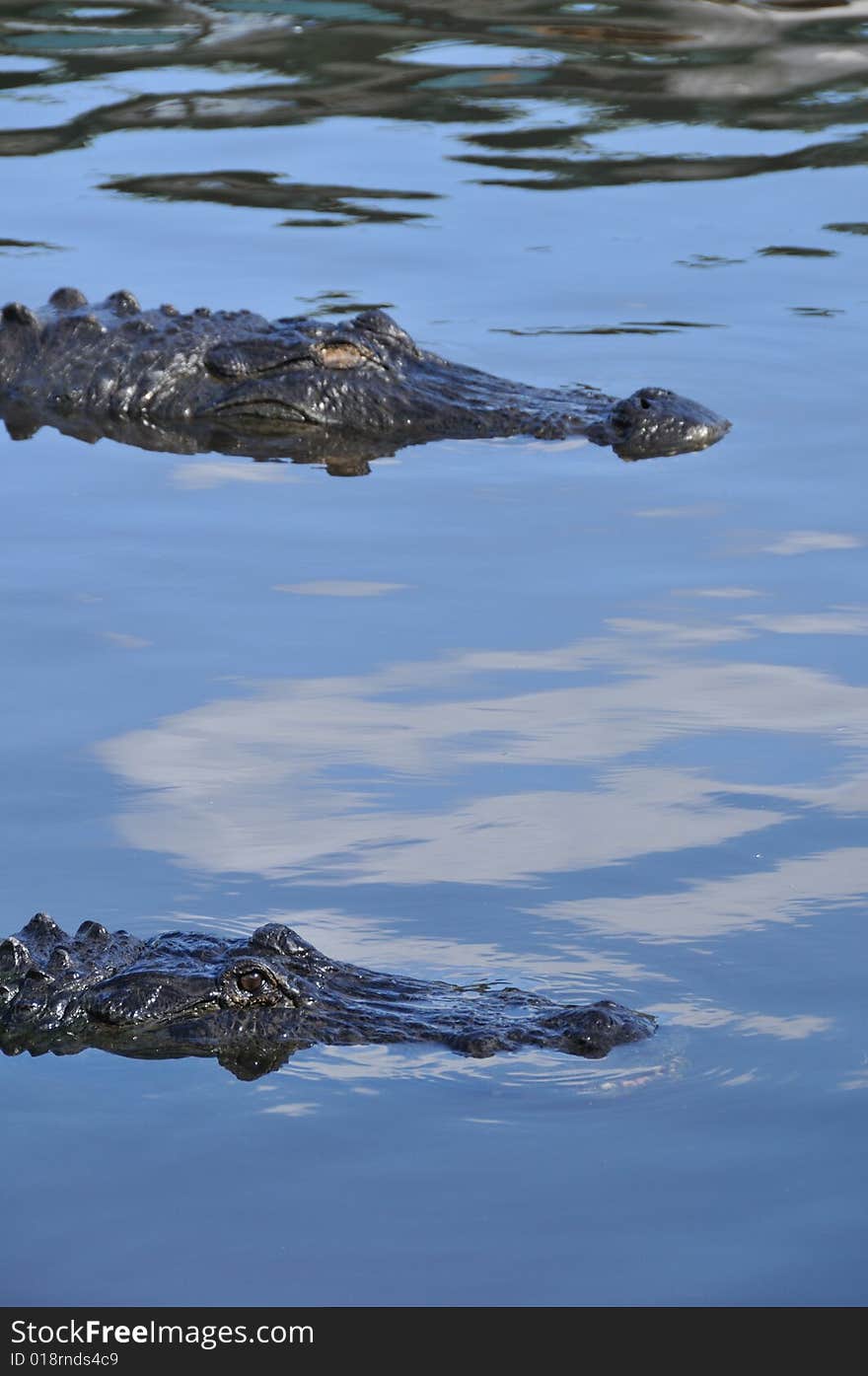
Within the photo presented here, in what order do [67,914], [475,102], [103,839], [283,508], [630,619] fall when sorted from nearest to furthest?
[67,914]
[103,839]
[630,619]
[283,508]
[475,102]

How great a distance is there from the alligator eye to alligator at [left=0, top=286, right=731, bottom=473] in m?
6.03

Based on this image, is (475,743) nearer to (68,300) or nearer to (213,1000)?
(213,1000)

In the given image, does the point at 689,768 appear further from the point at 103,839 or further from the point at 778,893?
the point at 103,839

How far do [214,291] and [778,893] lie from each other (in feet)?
26.9

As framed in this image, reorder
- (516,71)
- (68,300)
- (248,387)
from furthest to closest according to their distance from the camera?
(516,71)
(68,300)
(248,387)

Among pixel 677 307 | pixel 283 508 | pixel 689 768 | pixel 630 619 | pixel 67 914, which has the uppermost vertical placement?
pixel 677 307

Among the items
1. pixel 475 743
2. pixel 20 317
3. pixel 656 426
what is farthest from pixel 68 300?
pixel 475 743

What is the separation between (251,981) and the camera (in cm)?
683

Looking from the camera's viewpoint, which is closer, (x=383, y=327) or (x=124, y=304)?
(x=383, y=327)

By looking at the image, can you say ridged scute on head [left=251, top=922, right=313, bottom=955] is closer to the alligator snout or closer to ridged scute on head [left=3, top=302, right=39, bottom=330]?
the alligator snout

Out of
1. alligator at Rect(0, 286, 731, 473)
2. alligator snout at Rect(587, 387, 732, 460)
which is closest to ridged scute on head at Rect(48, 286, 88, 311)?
alligator at Rect(0, 286, 731, 473)

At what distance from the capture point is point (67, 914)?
289 inches

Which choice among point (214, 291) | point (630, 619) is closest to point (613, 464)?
point (630, 619)

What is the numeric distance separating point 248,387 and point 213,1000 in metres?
6.67
